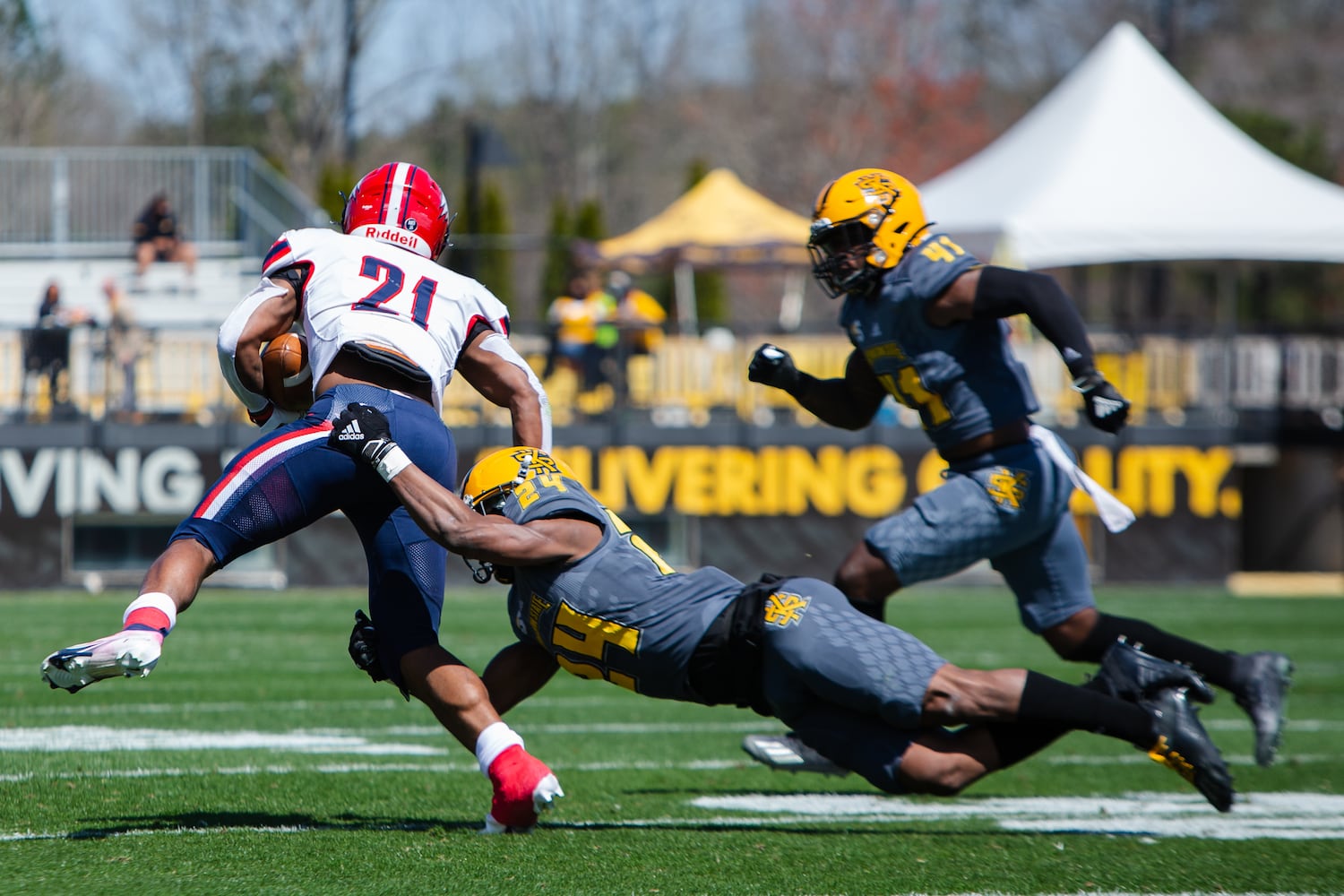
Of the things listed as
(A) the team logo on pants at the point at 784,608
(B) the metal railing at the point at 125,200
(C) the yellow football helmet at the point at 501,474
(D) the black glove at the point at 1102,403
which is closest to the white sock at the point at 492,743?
(C) the yellow football helmet at the point at 501,474

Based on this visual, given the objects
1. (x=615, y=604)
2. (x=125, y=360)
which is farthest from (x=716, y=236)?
(x=615, y=604)

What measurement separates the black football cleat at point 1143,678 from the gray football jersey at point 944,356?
1188 millimetres

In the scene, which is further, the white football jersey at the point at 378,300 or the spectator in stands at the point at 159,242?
the spectator in stands at the point at 159,242

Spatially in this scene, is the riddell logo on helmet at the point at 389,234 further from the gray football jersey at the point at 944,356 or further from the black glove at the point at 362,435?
the gray football jersey at the point at 944,356

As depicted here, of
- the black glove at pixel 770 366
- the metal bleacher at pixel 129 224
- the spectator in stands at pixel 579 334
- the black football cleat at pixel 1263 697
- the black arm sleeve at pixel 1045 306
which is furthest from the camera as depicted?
the metal bleacher at pixel 129 224

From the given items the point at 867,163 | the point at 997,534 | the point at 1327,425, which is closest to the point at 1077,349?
the point at 997,534

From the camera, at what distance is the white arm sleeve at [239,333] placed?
4789 mm

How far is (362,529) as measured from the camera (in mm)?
4754

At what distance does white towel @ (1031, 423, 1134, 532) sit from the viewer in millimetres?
5641

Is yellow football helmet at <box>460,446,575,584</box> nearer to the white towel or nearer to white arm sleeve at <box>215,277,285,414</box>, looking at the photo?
white arm sleeve at <box>215,277,285,414</box>

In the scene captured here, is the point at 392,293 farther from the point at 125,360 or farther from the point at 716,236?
the point at 716,236

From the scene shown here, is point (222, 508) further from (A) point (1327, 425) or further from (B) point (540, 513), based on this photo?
(A) point (1327, 425)

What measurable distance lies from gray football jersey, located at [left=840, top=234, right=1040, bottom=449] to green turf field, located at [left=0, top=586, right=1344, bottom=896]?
50.8 inches

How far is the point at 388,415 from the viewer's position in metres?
4.61
